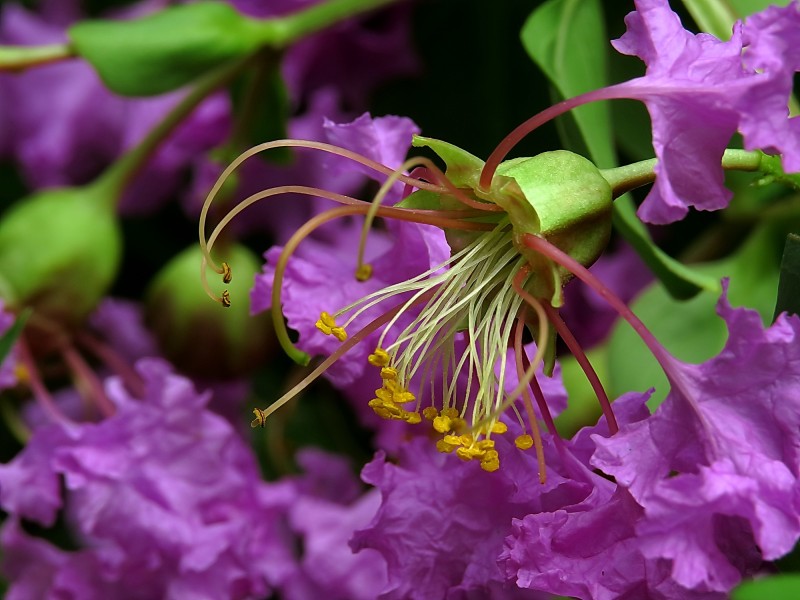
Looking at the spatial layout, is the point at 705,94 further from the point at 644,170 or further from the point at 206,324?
the point at 206,324

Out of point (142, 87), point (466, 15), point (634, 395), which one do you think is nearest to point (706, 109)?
point (634, 395)

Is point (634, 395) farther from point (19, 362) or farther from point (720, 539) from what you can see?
point (19, 362)

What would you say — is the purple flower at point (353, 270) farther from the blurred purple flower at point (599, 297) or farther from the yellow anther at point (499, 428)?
the blurred purple flower at point (599, 297)

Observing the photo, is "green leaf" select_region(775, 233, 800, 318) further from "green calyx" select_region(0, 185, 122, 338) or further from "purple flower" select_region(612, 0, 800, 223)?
"green calyx" select_region(0, 185, 122, 338)

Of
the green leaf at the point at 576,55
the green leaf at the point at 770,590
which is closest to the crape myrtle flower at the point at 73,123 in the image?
the green leaf at the point at 576,55

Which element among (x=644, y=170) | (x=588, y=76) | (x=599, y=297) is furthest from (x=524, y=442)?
(x=599, y=297)
